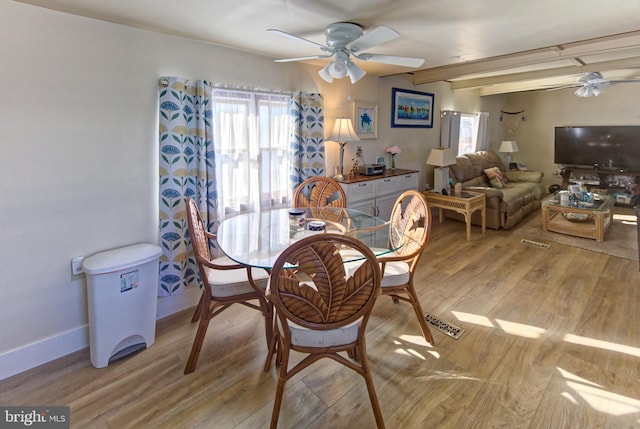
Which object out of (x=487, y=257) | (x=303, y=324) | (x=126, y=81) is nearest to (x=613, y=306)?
(x=487, y=257)

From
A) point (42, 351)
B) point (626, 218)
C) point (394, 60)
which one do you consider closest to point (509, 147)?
point (626, 218)

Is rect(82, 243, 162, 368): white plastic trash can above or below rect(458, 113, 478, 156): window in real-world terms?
below

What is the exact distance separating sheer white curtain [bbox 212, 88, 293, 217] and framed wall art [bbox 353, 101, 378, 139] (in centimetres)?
112

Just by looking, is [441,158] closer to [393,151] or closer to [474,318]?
[393,151]

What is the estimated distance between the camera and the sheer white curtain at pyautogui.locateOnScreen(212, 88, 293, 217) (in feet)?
9.20

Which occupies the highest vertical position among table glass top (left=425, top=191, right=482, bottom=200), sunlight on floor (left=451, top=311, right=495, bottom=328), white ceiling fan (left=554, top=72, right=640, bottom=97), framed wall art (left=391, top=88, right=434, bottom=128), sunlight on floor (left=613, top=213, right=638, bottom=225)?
white ceiling fan (left=554, top=72, right=640, bottom=97)

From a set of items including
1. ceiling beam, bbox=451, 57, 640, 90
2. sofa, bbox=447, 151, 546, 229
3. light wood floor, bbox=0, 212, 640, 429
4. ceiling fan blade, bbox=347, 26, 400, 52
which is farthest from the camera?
sofa, bbox=447, 151, 546, 229

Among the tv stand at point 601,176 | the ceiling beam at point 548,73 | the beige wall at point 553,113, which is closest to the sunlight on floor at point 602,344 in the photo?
the ceiling beam at point 548,73

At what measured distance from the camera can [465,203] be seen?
14.4 feet

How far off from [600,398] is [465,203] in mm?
2915

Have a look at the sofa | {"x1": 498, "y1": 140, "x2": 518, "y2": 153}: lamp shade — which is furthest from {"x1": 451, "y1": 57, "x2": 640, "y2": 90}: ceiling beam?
{"x1": 498, "y1": 140, "x2": 518, "y2": 153}: lamp shade

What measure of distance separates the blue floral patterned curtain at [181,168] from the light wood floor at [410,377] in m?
0.47

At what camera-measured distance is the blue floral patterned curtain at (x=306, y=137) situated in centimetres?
326

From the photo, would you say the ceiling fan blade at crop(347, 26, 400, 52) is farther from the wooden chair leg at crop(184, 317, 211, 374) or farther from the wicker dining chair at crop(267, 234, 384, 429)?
the wooden chair leg at crop(184, 317, 211, 374)
